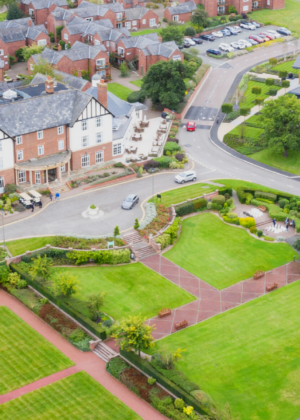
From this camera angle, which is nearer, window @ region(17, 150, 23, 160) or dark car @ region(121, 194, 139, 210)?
dark car @ region(121, 194, 139, 210)

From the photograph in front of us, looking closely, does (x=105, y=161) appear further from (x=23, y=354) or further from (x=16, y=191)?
(x=23, y=354)

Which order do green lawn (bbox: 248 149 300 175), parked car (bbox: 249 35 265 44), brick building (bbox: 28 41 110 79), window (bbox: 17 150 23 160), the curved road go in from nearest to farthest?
the curved road → window (bbox: 17 150 23 160) → green lawn (bbox: 248 149 300 175) → brick building (bbox: 28 41 110 79) → parked car (bbox: 249 35 265 44)

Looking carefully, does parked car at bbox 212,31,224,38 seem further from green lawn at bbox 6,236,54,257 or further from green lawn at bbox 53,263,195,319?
green lawn at bbox 53,263,195,319

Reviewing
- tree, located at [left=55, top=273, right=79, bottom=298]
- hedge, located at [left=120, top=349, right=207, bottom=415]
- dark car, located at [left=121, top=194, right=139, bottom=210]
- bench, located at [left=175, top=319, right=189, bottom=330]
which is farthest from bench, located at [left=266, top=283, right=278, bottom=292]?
dark car, located at [left=121, top=194, right=139, bottom=210]

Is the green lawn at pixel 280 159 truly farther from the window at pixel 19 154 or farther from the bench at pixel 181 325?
the bench at pixel 181 325

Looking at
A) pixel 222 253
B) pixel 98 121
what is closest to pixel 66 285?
pixel 222 253

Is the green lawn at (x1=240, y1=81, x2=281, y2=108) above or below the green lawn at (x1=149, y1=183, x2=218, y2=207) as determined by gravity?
above

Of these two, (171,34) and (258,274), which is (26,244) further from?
(171,34)
